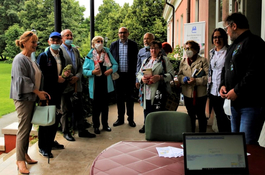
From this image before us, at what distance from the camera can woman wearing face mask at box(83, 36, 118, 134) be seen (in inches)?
219

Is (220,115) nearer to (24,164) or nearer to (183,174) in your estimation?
(183,174)

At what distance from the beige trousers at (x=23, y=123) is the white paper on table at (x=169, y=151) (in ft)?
7.06

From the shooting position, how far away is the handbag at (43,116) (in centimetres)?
385

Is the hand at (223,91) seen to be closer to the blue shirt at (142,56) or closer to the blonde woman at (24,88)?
the blonde woman at (24,88)

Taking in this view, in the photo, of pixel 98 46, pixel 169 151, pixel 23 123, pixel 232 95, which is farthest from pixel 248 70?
pixel 98 46

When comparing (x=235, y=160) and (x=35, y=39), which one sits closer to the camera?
(x=235, y=160)

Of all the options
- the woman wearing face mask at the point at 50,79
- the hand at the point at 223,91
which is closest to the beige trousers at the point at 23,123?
the woman wearing face mask at the point at 50,79

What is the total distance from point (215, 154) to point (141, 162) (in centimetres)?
54

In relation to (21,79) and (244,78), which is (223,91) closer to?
(244,78)

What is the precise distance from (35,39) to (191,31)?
4946 mm

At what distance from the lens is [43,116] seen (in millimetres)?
3867

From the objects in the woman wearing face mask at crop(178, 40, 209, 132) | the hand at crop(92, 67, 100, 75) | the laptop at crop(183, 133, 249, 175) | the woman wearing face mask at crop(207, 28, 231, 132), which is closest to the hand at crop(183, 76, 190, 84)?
the woman wearing face mask at crop(178, 40, 209, 132)

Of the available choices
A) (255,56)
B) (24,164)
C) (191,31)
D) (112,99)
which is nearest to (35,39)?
(24,164)

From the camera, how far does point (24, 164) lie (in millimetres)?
3895
